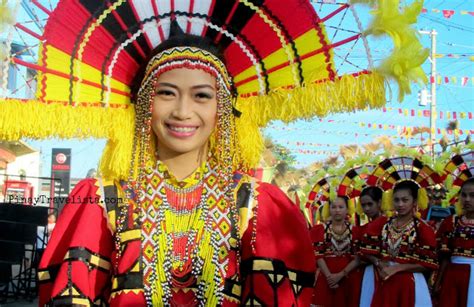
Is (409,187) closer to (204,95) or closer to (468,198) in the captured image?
Answer: (468,198)

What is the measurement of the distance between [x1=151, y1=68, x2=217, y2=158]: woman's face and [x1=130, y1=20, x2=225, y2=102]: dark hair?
0.14 metres

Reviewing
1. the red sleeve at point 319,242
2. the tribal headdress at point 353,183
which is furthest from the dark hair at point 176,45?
the tribal headdress at point 353,183

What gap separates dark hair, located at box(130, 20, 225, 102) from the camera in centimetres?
285

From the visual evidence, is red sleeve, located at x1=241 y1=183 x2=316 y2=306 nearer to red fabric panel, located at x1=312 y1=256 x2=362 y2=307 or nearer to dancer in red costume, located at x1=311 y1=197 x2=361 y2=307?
dancer in red costume, located at x1=311 y1=197 x2=361 y2=307

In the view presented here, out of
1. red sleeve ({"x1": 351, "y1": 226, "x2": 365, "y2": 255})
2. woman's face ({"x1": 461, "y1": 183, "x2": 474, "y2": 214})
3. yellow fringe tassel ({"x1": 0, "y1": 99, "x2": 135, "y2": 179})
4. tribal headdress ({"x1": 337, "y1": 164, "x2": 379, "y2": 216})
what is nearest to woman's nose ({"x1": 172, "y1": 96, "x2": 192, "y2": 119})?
yellow fringe tassel ({"x1": 0, "y1": 99, "x2": 135, "y2": 179})

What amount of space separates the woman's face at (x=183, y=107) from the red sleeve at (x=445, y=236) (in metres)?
4.12

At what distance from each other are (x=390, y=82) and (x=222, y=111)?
0.78 meters

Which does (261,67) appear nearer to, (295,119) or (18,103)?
(295,119)

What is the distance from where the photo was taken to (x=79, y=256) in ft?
8.50

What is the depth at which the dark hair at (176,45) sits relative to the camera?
2852 millimetres

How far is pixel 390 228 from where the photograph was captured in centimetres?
619

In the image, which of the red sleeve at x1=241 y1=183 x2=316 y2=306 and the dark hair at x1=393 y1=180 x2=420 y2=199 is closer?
the red sleeve at x1=241 y1=183 x2=316 y2=306

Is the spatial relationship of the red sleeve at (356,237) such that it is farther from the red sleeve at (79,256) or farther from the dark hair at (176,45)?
the red sleeve at (79,256)

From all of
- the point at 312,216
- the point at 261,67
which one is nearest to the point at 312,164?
the point at 312,216
